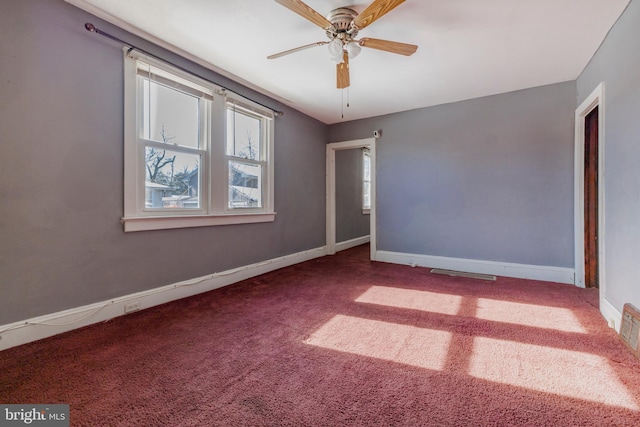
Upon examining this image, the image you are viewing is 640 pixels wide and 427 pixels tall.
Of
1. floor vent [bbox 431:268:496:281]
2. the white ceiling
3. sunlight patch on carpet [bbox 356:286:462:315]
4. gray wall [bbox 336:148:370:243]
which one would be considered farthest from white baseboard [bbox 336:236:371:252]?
the white ceiling

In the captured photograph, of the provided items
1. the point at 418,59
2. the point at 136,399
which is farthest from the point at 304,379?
the point at 418,59

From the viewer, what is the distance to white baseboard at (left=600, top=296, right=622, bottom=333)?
208cm

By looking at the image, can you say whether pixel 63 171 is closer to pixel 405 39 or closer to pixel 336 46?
pixel 336 46

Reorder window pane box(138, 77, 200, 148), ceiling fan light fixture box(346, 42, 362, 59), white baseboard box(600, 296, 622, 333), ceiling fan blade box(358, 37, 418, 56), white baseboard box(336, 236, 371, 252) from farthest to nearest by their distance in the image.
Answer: white baseboard box(336, 236, 371, 252) < window pane box(138, 77, 200, 148) < ceiling fan light fixture box(346, 42, 362, 59) < ceiling fan blade box(358, 37, 418, 56) < white baseboard box(600, 296, 622, 333)

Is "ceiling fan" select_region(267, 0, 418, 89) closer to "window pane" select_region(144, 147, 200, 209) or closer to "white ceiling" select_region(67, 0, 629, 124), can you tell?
"white ceiling" select_region(67, 0, 629, 124)

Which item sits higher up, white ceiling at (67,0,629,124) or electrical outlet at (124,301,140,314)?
white ceiling at (67,0,629,124)

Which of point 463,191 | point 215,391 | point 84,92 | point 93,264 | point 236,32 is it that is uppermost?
point 236,32

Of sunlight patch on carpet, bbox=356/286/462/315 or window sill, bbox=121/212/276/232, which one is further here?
sunlight patch on carpet, bbox=356/286/462/315

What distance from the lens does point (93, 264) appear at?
222cm

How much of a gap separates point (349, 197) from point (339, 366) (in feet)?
15.1

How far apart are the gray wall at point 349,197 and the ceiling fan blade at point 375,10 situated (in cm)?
368

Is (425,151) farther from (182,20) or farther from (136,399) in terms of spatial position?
(136,399)

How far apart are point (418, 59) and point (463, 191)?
81.0 inches

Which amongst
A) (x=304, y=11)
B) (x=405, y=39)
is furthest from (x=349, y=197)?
(x=304, y=11)
